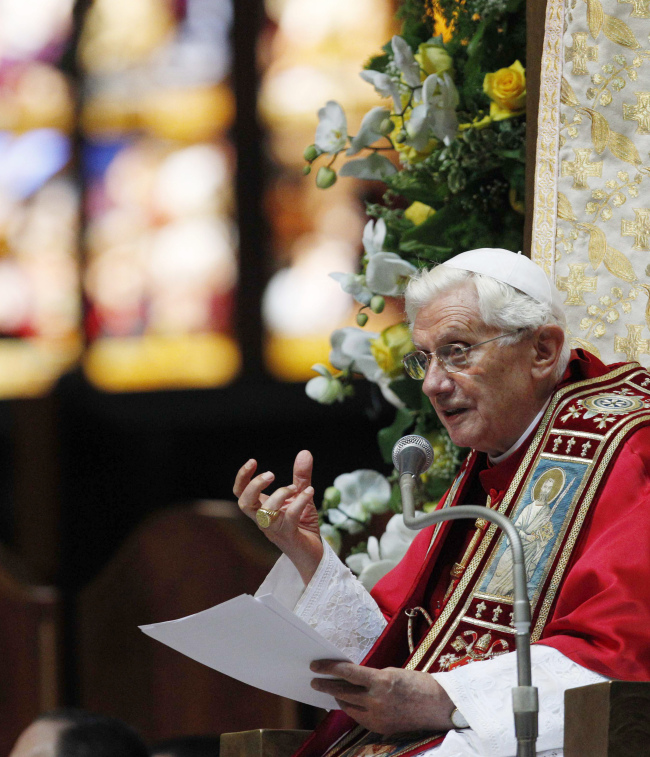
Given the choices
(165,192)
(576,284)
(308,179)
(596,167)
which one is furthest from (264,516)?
(165,192)

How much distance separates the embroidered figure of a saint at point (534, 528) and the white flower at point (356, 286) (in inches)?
42.7

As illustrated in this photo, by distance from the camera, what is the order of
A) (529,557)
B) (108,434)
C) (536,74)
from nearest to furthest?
(529,557), (536,74), (108,434)

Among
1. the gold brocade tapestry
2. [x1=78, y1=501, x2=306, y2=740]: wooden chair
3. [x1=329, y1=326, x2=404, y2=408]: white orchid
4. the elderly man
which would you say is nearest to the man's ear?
the elderly man

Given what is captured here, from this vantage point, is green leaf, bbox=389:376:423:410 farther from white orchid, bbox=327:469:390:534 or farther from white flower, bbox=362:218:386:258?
white flower, bbox=362:218:386:258

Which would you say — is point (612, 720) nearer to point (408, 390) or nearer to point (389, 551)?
point (389, 551)

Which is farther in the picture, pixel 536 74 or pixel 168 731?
pixel 168 731

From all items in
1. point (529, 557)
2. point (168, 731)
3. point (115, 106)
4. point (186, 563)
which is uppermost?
point (115, 106)

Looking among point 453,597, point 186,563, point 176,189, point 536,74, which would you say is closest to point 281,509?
point 453,597

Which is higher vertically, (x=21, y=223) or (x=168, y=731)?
(x=21, y=223)

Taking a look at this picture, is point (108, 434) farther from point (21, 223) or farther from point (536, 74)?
point (536, 74)

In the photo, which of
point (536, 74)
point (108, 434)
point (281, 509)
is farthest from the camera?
point (108, 434)

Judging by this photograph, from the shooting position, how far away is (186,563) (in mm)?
6367

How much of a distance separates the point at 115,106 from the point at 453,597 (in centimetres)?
639

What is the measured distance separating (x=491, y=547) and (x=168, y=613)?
384cm
